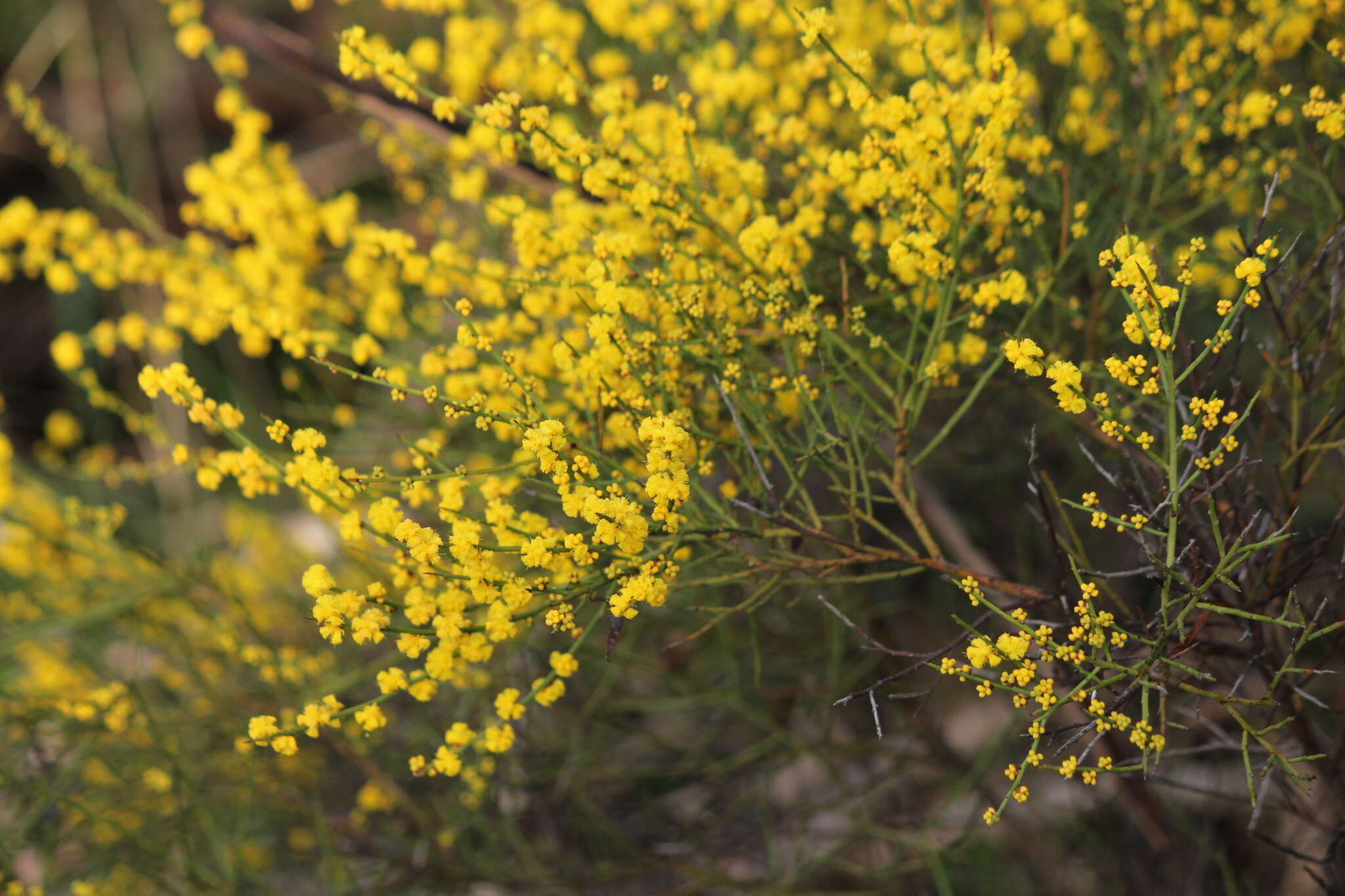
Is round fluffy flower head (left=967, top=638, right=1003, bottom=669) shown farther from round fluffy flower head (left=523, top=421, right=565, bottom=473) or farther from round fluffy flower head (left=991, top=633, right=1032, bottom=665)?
round fluffy flower head (left=523, top=421, right=565, bottom=473)

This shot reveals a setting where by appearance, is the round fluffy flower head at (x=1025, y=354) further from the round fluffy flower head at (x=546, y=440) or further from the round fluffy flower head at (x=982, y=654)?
the round fluffy flower head at (x=546, y=440)

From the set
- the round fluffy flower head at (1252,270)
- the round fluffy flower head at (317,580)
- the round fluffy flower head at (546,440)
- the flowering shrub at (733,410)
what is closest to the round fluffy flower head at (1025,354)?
the flowering shrub at (733,410)

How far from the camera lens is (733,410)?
2.49 feet

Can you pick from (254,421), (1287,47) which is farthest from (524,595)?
(254,421)

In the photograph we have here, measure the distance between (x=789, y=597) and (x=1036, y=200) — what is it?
521 millimetres

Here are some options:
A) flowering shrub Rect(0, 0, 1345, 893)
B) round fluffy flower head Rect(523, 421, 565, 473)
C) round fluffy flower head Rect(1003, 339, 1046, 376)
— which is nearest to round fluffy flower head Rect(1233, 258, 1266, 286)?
flowering shrub Rect(0, 0, 1345, 893)

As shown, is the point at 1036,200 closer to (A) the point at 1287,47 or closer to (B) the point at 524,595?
(A) the point at 1287,47

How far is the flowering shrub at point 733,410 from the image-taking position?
0.73 meters

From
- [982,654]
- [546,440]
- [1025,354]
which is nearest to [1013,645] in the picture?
[982,654]

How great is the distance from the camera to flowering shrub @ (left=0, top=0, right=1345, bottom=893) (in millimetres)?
734

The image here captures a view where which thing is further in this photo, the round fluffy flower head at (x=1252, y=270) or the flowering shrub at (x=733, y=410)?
the flowering shrub at (x=733, y=410)

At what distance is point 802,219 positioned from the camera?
2.88 feet

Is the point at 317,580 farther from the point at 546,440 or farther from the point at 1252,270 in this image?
the point at 1252,270

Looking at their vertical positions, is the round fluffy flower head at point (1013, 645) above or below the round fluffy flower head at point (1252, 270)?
below
